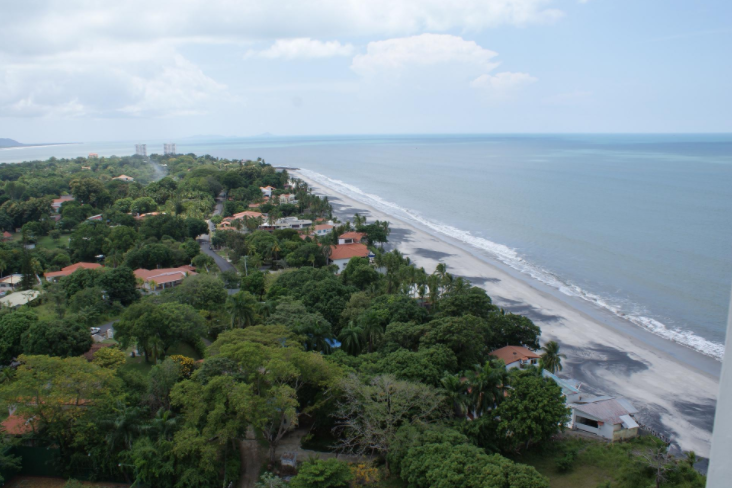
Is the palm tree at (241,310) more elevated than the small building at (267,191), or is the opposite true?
the small building at (267,191)

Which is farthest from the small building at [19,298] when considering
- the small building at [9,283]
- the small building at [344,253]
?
the small building at [344,253]

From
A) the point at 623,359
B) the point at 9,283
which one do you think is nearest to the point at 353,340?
the point at 623,359

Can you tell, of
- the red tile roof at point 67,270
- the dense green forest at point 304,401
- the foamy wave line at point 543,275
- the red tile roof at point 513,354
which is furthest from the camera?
the red tile roof at point 67,270

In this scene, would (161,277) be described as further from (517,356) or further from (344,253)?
(517,356)

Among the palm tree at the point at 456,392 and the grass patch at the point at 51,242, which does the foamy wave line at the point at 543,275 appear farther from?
the grass patch at the point at 51,242

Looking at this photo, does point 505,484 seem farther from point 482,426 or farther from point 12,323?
point 12,323

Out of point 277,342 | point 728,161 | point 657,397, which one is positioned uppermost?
point 728,161

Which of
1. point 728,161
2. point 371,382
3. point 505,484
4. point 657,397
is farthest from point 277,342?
point 728,161

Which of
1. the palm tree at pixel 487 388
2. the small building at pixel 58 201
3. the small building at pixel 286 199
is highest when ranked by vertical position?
the small building at pixel 286 199
